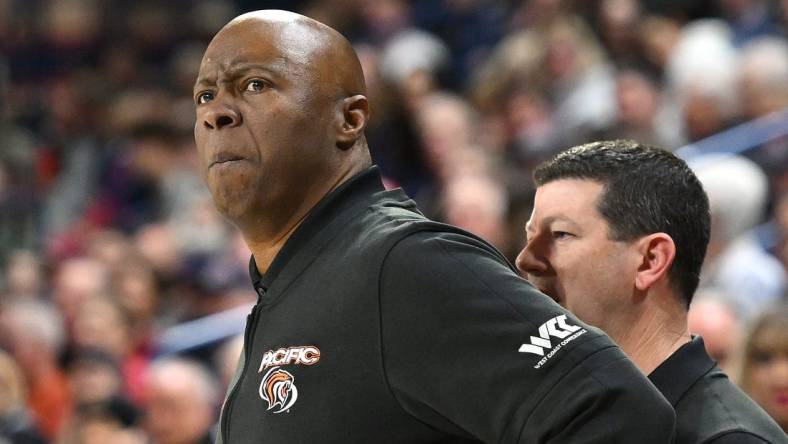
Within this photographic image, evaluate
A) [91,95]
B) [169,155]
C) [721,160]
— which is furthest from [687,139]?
[91,95]

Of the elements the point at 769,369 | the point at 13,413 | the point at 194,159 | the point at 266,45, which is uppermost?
the point at 266,45

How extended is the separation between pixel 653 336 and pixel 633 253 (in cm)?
15

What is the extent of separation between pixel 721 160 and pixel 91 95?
18.9 ft

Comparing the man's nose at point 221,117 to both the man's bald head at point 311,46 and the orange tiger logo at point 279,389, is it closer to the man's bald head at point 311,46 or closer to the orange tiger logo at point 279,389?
the man's bald head at point 311,46

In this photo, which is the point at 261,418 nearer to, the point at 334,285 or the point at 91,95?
the point at 334,285

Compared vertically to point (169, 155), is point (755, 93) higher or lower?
higher

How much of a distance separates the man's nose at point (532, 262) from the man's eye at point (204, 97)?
623 millimetres

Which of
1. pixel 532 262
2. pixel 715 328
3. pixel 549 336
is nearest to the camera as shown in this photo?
pixel 549 336

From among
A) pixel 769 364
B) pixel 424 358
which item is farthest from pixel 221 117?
pixel 769 364

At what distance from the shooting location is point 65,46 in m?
10.3

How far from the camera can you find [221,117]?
215 centimetres

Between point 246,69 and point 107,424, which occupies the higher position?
point 246,69

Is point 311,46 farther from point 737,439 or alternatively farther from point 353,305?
point 737,439

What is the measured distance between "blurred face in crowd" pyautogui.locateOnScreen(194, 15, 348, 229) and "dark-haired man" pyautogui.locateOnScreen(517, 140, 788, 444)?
0.47 m
